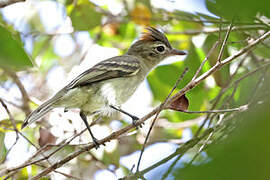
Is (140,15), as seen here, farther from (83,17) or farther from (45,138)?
(45,138)

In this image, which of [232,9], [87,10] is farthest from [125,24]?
[232,9]

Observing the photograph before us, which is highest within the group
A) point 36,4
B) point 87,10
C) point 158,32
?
point 36,4

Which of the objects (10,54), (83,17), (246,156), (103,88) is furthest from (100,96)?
(246,156)

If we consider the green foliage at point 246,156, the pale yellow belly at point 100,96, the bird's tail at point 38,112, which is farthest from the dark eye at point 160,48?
the green foliage at point 246,156

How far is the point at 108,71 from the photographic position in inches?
157

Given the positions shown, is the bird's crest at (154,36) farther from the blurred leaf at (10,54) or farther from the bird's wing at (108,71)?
the blurred leaf at (10,54)

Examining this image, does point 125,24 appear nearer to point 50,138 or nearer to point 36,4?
point 36,4

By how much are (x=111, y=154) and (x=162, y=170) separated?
3254 mm

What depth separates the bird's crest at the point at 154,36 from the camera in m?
4.59

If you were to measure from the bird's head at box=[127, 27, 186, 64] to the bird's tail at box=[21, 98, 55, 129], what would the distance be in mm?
1810

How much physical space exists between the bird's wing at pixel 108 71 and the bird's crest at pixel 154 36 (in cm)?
54

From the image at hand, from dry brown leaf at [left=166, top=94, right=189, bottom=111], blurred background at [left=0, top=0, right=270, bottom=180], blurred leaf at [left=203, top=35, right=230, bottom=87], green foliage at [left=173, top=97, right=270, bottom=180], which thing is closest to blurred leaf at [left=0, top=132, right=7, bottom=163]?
blurred background at [left=0, top=0, right=270, bottom=180]

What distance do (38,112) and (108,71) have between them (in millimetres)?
1076

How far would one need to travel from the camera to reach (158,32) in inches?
181
